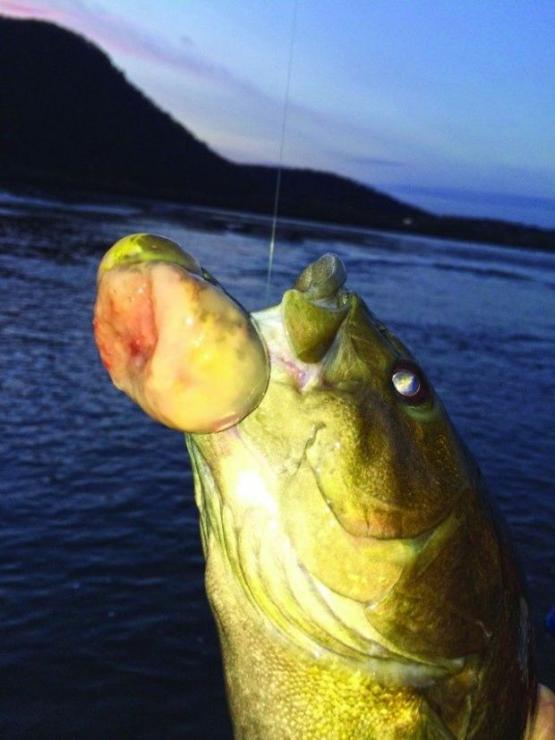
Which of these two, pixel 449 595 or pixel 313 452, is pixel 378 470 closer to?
pixel 313 452

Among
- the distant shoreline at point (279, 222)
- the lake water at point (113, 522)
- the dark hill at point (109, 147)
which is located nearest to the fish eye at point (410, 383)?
the lake water at point (113, 522)

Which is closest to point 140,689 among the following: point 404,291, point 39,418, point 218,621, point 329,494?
point 218,621

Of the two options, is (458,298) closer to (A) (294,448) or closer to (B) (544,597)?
(B) (544,597)

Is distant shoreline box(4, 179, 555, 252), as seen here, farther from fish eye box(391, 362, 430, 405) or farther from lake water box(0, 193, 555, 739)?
fish eye box(391, 362, 430, 405)

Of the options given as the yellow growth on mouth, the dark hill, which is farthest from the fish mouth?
the dark hill

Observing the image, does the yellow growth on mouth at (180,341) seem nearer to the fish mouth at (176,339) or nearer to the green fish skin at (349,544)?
the fish mouth at (176,339)

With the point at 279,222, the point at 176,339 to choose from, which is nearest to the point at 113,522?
the point at 176,339
